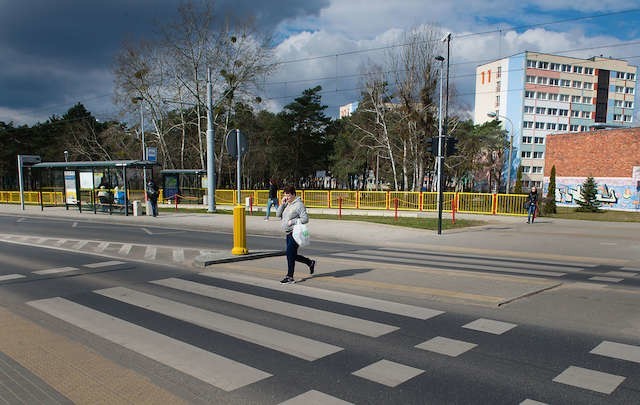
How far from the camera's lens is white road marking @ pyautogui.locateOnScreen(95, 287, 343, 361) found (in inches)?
180

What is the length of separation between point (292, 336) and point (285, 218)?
9.39ft

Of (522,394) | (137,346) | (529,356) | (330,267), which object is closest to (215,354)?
(137,346)

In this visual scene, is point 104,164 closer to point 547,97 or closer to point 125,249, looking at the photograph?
point 125,249

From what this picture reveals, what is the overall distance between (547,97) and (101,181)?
3087 inches

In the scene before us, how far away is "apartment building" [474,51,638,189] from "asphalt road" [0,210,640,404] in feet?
243

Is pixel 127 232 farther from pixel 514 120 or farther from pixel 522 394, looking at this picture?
pixel 514 120

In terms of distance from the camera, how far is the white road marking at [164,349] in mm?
3918

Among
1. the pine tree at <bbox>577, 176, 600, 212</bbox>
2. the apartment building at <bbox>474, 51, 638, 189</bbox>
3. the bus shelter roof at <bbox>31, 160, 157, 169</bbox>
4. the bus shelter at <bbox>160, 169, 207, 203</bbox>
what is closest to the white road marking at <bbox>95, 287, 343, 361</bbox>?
the bus shelter roof at <bbox>31, 160, 157, 169</bbox>

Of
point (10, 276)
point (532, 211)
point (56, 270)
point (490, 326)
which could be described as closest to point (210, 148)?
point (56, 270)

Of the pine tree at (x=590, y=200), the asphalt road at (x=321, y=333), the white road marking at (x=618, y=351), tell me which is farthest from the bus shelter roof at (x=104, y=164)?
the pine tree at (x=590, y=200)

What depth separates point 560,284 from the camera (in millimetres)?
7559

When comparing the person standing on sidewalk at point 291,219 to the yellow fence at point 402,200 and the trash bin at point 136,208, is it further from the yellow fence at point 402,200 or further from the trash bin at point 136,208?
the trash bin at point 136,208

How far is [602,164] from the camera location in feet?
110

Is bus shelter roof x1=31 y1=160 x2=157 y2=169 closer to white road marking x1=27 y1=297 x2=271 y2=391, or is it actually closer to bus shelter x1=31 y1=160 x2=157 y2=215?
bus shelter x1=31 y1=160 x2=157 y2=215
